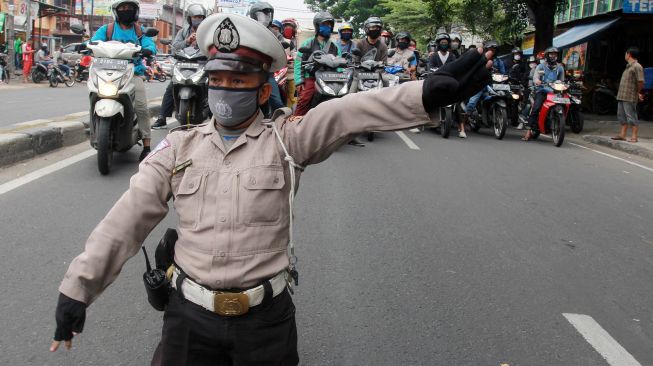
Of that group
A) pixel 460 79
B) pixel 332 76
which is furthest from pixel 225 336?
pixel 332 76

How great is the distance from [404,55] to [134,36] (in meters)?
7.70

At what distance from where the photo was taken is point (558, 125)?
11672 millimetres

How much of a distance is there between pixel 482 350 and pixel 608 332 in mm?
809

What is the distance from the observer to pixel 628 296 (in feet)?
13.5

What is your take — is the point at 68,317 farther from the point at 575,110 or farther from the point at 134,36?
the point at 575,110

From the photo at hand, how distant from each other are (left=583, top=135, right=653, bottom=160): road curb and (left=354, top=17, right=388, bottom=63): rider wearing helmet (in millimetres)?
4634

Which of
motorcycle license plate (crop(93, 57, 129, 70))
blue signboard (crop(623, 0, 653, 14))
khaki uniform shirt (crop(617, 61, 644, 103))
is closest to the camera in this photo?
motorcycle license plate (crop(93, 57, 129, 70))

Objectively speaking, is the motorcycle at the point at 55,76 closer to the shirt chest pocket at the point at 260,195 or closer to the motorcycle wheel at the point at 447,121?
the motorcycle wheel at the point at 447,121

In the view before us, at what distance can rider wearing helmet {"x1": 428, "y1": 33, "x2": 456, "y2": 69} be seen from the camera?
38.5ft

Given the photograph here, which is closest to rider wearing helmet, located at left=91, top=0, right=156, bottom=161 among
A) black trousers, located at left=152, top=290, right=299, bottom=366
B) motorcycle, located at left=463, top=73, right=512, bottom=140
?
black trousers, located at left=152, top=290, right=299, bottom=366

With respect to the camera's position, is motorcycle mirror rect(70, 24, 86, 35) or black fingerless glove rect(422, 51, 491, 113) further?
motorcycle mirror rect(70, 24, 86, 35)

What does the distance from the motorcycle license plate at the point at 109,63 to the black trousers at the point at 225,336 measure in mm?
4720

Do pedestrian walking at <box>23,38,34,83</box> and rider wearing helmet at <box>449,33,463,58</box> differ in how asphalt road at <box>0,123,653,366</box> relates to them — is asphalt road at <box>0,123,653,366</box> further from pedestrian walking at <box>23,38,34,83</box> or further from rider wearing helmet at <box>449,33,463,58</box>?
pedestrian walking at <box>23,38,34,83</box>

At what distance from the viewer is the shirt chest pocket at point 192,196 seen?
2.10 m
